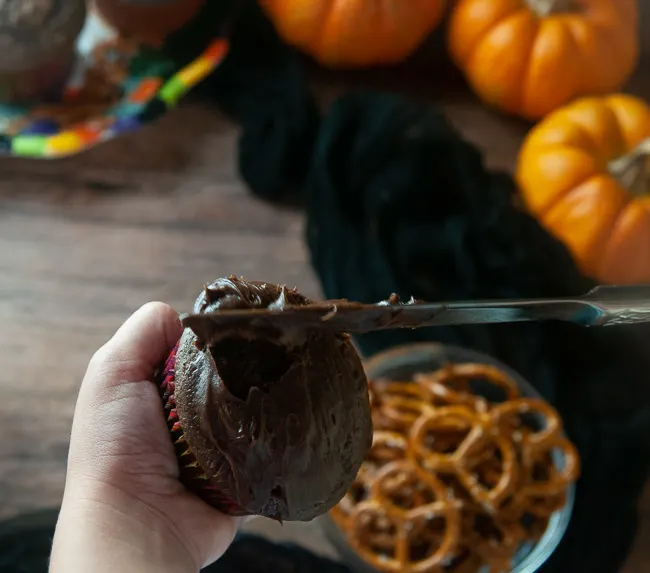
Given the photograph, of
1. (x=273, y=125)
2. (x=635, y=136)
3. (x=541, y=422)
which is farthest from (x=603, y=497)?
(x=273, y=125)

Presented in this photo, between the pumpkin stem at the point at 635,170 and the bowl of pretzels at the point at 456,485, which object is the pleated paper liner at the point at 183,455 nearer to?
the bowl of pretzels at the point at 456,485

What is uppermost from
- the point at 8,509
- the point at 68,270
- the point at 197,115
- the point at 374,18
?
the point at 374,18

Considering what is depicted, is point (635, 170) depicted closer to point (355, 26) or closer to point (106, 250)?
point (355, 26)

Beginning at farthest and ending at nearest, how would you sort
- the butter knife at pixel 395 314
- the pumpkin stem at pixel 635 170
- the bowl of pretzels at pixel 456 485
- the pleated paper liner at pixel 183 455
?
the pumpkin stem at pixel 635 170 → the bowl of pretzels at pixel 456 485 → the pleated paper liner at pixel 183 455 → the butter knife at pixel 395 314

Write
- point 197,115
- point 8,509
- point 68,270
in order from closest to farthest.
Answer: point 8,509 → point 68,270 → point 197,115

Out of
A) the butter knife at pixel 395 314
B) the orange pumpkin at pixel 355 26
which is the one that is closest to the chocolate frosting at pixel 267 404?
the butter knife at pixel 395 314

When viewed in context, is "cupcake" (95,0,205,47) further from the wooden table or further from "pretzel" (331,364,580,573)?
"pretzel" (331,364,580,573)

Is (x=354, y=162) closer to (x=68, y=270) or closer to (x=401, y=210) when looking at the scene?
(x=401, y=210)

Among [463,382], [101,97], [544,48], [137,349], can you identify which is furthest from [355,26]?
Answer: [137,349]
